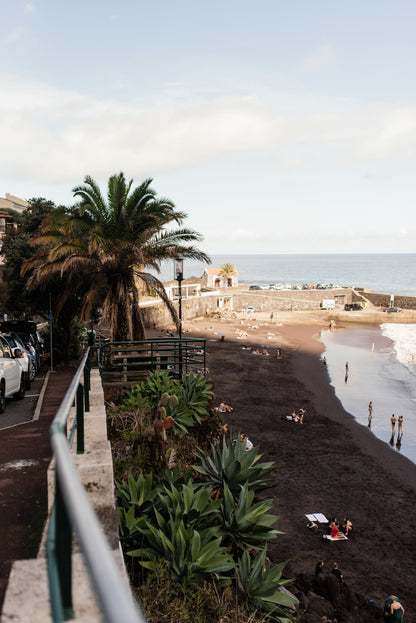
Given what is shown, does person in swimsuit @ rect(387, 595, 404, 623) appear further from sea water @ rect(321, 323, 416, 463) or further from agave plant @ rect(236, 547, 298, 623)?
sea water @ rect(321, 323, 416, 463)

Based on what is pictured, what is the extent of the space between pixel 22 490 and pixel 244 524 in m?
3.16

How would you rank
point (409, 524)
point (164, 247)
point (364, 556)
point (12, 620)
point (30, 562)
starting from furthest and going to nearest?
point (164, 247), point (409, 524), point (364, 556), point (30, 562), point (12, 620)

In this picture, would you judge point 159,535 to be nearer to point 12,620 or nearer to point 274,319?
point 12,620

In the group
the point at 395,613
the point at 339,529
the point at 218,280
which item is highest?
the point at 218,280

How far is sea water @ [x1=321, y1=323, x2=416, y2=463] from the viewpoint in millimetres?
24188

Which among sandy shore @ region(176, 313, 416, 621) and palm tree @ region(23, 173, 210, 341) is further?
palm tree @ region(23, 173, 210, 341)

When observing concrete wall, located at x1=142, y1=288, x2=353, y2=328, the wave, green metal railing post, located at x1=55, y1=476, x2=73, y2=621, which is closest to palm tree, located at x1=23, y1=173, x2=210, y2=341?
green metal railing post, located at x1=55, y1=476, x2=73, y2=621

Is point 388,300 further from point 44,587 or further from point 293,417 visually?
point 44,587

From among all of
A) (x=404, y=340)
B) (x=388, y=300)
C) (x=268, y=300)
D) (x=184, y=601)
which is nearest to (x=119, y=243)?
(x=184, y=601)

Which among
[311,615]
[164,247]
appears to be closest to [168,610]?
[311,615]

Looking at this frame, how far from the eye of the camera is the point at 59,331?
26.3 m

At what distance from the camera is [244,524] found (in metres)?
6.50

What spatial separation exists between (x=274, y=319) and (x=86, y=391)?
6396 centimetres

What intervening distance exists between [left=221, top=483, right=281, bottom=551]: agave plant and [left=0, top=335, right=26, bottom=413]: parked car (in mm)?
7739
